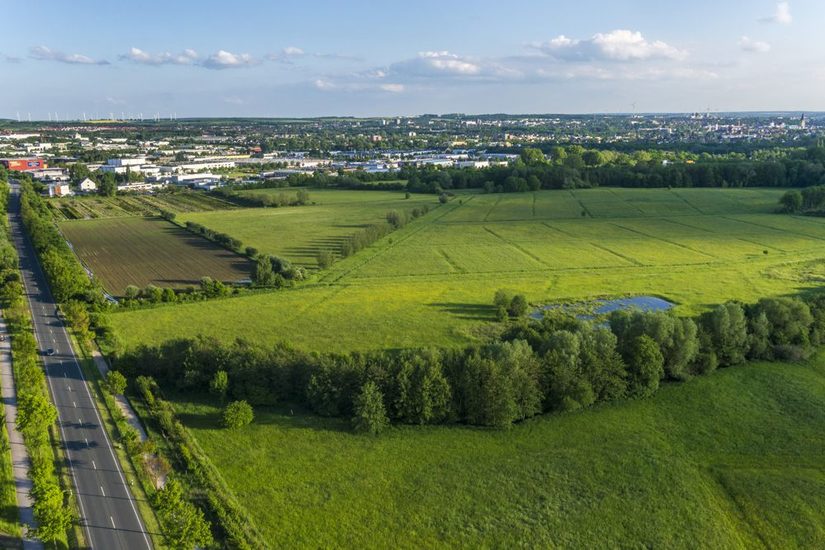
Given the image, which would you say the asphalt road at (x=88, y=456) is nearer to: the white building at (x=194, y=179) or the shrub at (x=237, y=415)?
the shrub at (x=237, y=415)

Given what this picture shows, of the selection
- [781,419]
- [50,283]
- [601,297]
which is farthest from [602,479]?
[50,283]

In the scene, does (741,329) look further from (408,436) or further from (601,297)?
(408,436)

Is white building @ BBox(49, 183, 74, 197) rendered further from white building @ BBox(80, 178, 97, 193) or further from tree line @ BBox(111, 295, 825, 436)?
tree line @ BBox(111, 295, 825, 436)

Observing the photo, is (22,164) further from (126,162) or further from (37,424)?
(37,424)

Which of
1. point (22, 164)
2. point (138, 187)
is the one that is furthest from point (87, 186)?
point (22, 164)

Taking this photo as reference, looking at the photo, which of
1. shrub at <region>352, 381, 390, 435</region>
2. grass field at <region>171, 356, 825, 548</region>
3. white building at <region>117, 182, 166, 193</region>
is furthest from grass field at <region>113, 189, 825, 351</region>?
white building at <region>117, 182, 166, 193</region>
